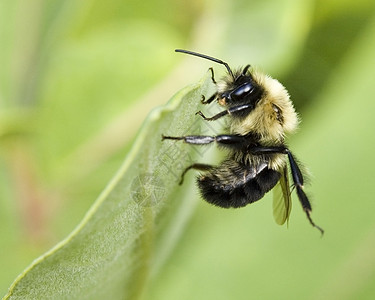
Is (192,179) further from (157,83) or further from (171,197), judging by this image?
(157,83)

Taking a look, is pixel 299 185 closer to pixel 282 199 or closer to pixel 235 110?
pixel 282 199

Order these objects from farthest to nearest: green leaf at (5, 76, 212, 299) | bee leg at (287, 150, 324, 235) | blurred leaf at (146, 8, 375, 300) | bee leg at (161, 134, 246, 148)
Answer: blurred leaf at (146, 8, 375, 300) → bee leg at (287, 150, 324, 235) → bee leg at (161, 134, 246, 148) → green leaf at (5, 76, 212, 299)

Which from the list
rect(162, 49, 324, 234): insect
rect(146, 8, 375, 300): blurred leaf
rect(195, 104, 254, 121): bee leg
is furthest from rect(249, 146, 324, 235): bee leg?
rect(146, 8, 375, 300): blurred leaf

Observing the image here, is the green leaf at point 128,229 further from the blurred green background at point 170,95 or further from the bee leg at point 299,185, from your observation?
the blurred green background at point 170,95

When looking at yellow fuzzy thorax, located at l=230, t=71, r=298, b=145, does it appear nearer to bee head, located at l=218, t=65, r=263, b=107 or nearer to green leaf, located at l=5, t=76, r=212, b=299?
bee head, located at l=218, t=65, r=263, b=107

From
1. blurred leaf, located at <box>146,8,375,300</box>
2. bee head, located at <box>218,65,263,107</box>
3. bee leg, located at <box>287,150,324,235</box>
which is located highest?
bee head, located at <box>218,65,263,107</box>

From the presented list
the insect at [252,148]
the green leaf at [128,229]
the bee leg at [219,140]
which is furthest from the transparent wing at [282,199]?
the green leaf at [128,229]

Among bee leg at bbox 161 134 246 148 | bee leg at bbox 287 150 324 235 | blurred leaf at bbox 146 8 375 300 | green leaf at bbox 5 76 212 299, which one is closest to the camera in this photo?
green leaf at bbox 5 76 212 299
